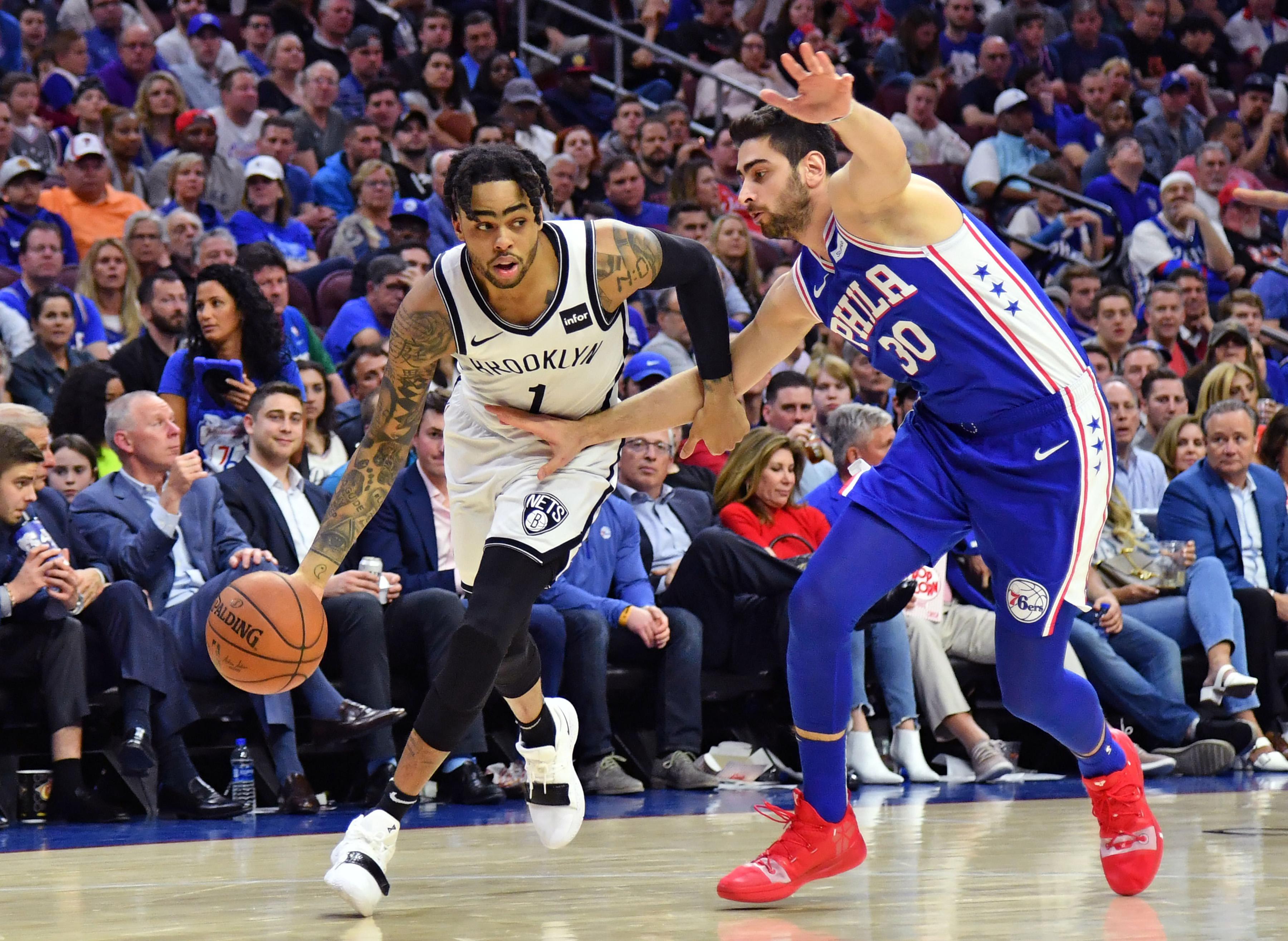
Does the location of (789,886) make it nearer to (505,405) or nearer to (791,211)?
(505,405)

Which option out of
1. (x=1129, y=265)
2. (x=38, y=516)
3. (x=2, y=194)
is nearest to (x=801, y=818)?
(x=38, y=516)

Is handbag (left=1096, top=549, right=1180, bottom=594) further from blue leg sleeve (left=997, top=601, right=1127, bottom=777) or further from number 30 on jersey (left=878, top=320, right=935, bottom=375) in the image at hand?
number 30 on jersey (left=878, top=320, right=935, bottom=375)

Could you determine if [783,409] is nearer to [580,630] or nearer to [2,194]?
[580,630]

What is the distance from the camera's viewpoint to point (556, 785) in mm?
4910

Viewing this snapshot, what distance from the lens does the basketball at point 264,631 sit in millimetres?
4227

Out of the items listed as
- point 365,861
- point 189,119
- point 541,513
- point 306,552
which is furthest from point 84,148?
point 365,861

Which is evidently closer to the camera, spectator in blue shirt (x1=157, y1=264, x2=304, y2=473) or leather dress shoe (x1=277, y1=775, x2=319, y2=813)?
leather dress shoe (x1=277, y1=775, x2=319, y2=813)

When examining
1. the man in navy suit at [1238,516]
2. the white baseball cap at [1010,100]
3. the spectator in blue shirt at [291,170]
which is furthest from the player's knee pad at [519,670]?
the white baseball cap at [1010,100]

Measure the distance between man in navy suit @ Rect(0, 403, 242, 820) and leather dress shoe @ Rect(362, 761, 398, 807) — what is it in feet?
1.77

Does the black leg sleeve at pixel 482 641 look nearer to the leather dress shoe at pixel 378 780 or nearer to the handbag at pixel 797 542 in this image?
the leather dress shoe at pixel 378 780

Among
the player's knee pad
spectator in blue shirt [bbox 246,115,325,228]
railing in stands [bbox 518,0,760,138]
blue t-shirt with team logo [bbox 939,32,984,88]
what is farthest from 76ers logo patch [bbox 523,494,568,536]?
blue t-shirt with team logo [bbox 939,32,984,88]

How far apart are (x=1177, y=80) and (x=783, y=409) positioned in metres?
8.42

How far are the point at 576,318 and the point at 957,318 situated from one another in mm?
985

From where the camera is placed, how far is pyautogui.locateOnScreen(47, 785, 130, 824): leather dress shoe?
21.2ft
